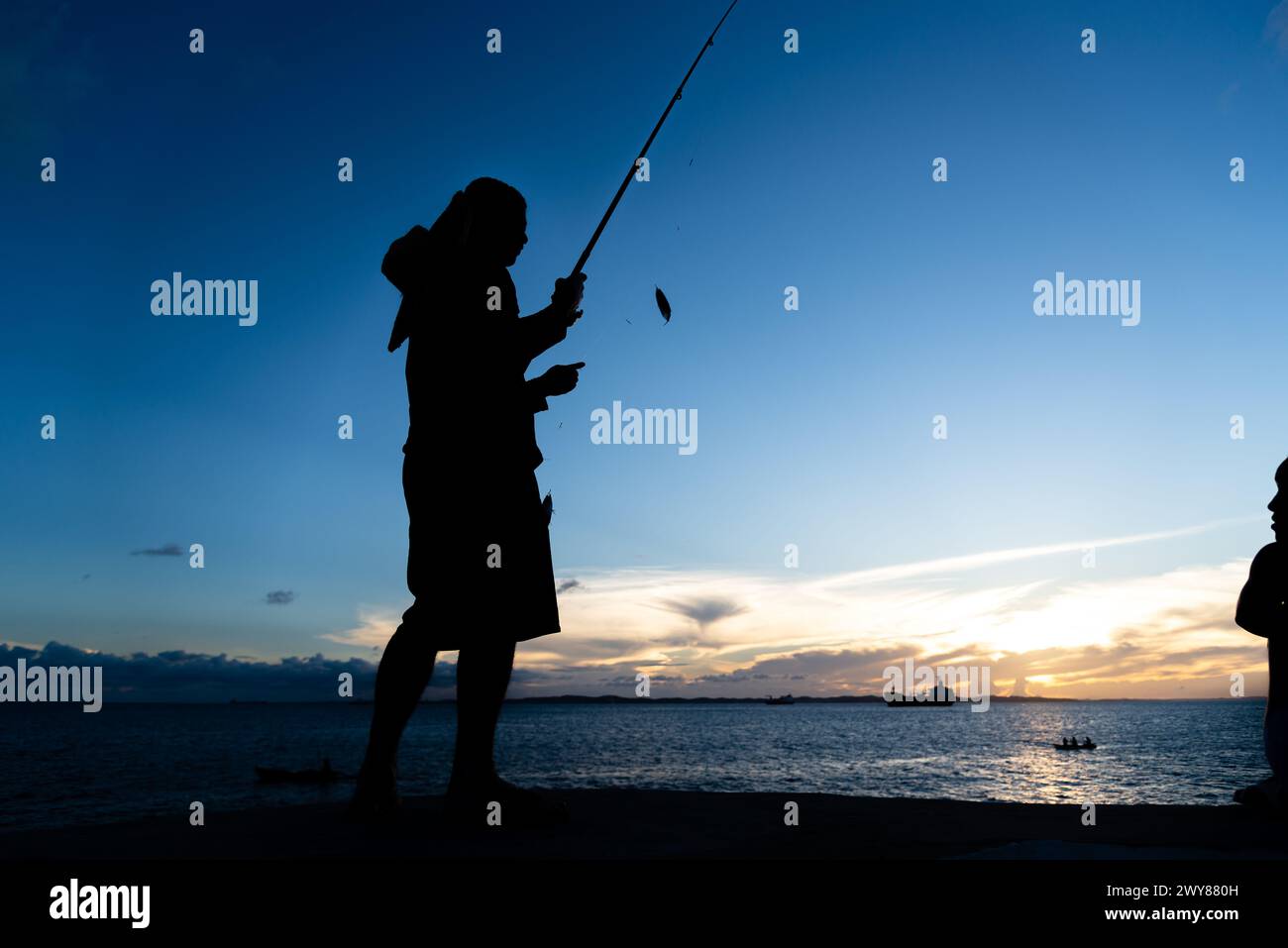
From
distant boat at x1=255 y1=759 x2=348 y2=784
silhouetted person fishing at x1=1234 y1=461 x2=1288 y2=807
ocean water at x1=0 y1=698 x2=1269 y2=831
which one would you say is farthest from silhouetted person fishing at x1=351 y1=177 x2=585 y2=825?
distant boat at x1=255 y1=759 x2=348 y2=784

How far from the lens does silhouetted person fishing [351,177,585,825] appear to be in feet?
10.3

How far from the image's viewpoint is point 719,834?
2.66 metres

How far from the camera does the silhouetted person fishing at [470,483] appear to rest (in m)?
3.14

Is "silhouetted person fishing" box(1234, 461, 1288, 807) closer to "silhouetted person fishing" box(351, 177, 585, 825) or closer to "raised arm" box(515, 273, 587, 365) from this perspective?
"silhouetted person fishing" box(351, 177, 585, 825)

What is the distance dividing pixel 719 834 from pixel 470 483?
1574 mm

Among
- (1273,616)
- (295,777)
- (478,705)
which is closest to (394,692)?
(478,705)

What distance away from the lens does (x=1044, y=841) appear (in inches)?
89.0

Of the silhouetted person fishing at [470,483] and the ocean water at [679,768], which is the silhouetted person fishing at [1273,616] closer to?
the silhouetted person fishing at [470,483]

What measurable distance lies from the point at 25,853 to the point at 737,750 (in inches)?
3782

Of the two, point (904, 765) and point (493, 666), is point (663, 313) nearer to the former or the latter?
point (493, 666)

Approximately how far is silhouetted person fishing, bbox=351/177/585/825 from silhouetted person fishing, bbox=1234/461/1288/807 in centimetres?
323

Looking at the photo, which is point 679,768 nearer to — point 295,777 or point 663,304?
point 295,777
